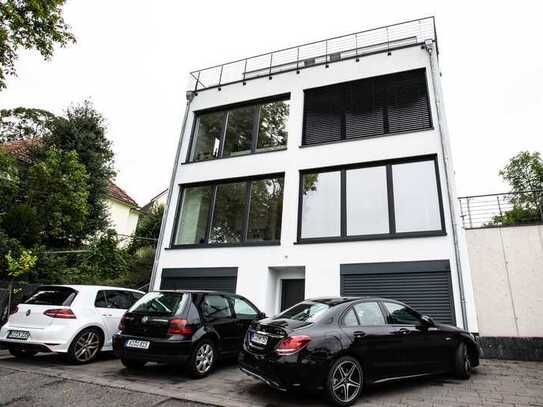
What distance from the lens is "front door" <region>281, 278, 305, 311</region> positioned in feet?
34.8

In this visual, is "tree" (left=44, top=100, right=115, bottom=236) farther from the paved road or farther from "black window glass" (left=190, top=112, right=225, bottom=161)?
the paved road

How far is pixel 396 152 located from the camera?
10273 mm

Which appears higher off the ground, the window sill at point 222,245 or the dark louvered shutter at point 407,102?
the dark louvered shutter at point 407,102

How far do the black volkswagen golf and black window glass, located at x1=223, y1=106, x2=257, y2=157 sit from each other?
7.62m

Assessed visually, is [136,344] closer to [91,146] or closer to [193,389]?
[193,389]

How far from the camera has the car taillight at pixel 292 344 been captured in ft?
13.9

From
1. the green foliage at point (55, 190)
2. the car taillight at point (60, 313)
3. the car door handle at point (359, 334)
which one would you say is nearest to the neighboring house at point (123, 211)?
the green foliage at point (55, 190)

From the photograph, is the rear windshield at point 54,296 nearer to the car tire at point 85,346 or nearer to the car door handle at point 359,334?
the car tire at point 85,346

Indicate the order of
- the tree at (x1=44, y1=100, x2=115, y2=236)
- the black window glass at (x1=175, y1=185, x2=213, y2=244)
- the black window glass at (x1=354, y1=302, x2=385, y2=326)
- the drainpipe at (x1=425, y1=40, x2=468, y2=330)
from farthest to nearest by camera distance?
the tree at (x1=44, y1=100, x2=115, y2=236) < the black window glass at (x1=175, y1=185, x2=213, y2=244) < the drainpipe at (x1=425, y1=40, x2=468, y2=330) < the black window glass at (x1=354, y1=302, x2=385, y2=326)

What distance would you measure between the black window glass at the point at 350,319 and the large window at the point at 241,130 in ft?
26.5

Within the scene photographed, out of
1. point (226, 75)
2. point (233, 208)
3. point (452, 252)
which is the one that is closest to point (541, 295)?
point (452, 252)

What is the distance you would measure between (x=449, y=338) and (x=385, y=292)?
338 cm

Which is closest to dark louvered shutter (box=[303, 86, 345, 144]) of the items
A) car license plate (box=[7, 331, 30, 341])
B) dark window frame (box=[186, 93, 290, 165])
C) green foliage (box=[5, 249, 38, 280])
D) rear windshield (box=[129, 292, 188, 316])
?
dark window frame (box=[186, 93, 290, 165])

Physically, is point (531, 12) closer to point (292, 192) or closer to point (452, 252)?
point (452, 252)
